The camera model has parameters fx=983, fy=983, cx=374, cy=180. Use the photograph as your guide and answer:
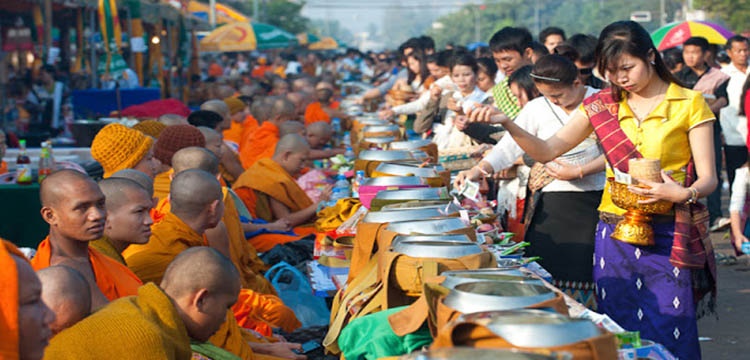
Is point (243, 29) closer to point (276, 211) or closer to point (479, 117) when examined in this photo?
point (276, 211)

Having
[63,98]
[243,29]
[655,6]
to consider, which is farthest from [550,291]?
[655,6]

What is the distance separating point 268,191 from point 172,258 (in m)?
2.45

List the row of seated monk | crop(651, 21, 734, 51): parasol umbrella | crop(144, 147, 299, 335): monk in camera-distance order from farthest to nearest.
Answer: crop(651, 21, 734, 51): parasol umbrella < crop(144, 147, 299, 335): monk < the row of seated monk

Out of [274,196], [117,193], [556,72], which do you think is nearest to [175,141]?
[274,196]

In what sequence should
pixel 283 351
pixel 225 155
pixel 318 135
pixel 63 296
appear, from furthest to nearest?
pixel 318 135, pixel 225 155, pixel 283 351, pixel 63 296

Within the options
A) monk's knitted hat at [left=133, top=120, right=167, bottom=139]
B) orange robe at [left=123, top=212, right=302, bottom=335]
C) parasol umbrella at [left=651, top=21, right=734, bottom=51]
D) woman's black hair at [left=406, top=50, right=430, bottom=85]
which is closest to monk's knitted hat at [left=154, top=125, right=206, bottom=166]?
monk's knitted hat at [left=133, top=120, right=167, bottom=139]

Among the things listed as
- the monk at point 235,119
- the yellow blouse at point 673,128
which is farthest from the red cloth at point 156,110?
the yellow blouse at point 673,128

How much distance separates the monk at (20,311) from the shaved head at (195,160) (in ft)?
10.5

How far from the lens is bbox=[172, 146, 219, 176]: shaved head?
540 centimetres

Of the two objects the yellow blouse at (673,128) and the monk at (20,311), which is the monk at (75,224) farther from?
the yellow blouse at (673,128)

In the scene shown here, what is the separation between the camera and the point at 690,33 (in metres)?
12.6

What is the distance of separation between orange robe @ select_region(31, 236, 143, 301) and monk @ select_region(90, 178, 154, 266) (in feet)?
0.94

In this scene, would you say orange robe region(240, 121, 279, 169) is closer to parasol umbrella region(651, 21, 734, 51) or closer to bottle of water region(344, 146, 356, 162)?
bottle of water region(344, 146, 356, 162)

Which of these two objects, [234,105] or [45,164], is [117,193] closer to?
[45,164]
